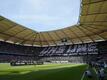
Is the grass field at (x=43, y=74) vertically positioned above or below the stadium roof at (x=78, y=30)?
below

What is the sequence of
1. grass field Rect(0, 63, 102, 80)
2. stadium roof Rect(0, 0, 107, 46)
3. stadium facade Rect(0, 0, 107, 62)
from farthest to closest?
1. stadium facade Rect(0, 0, 107, 62)
2. stadium roof Rect(0, 0, 107, 46)
3. grass field Rect(0, 63, 102, 80)

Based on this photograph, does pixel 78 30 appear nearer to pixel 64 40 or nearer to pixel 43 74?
pixel 64 40

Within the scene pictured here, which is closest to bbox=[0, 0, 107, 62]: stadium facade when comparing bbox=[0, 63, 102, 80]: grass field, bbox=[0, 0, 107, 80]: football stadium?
bbox=[0, 0, 107, 80]: football stadium

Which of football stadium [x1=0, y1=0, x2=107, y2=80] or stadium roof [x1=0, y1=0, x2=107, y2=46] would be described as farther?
football stadium [x1=0, y1=0, x2=107, y2=80]

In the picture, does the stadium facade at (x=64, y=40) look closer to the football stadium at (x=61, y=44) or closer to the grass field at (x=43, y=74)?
the football stadium at (x=61, y=44)

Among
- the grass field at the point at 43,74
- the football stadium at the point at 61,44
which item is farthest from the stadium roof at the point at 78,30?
the grass field at the point at 43,74

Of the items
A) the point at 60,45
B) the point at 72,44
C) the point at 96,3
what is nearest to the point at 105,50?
the point at 72,44

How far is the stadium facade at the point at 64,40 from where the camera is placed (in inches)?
2105

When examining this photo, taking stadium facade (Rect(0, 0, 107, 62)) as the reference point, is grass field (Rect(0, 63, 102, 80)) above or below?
below

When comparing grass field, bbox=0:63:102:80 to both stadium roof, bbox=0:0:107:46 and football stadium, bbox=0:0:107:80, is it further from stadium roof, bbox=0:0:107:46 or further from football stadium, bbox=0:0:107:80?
stadium roof, bbox=0:0:107:46

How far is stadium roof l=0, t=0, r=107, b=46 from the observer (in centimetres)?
4759

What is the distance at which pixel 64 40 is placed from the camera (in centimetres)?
7912

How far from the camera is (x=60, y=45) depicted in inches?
3767

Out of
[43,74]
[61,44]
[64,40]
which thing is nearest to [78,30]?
[64,40]
